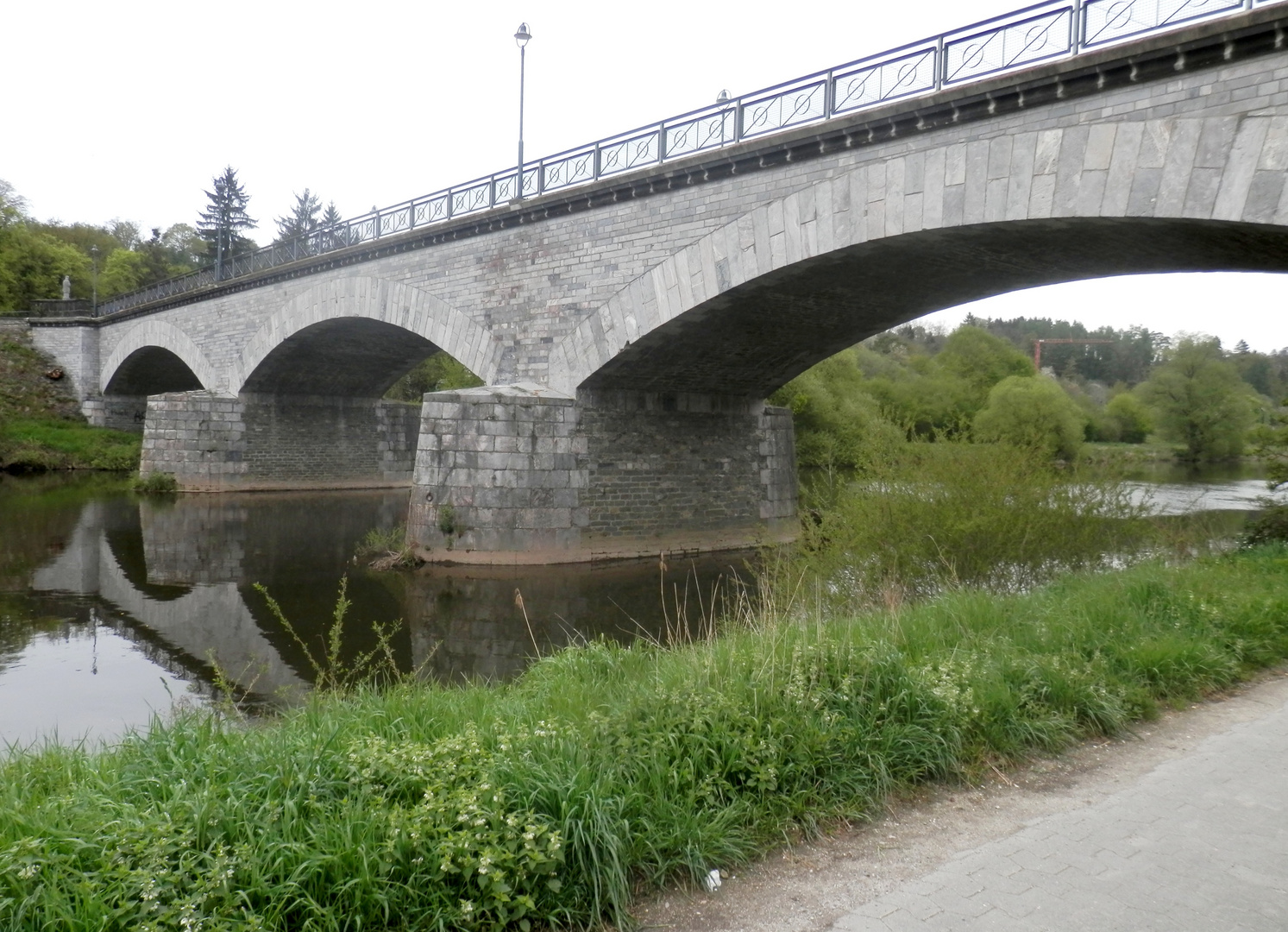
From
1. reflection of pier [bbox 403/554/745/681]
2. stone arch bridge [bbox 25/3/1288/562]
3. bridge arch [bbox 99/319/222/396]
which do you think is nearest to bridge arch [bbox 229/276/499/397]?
stone arch bridge [bbox 25/3/1288/562]

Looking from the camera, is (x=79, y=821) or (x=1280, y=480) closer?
(x=79, y=821)

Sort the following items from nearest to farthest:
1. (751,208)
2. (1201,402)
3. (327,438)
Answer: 1. (751,208)
2. (327,438)
3. (1201,402)

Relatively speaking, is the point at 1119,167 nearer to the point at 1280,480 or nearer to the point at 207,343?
the point at 1280,480

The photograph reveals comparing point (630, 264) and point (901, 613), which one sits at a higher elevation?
point (630, 264)

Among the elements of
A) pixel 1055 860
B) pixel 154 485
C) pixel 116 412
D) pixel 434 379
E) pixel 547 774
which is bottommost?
pixel 1055 860

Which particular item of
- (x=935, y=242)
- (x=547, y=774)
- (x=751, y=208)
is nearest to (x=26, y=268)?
(x=751, y=208)

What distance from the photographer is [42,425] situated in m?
34.0

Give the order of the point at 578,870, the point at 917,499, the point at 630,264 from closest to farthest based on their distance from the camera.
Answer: the point at 578,870, the point at 917,499, the point at 630,264

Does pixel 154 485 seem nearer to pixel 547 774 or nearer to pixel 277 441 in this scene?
pixel 277 441

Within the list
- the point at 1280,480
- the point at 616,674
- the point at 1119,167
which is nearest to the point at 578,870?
the point at 616,674

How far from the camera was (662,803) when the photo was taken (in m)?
3.18

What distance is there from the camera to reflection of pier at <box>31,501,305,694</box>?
28.0 ft

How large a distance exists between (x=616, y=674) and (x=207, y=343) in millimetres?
25822

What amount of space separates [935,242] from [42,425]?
33.5 metres
